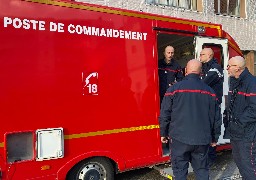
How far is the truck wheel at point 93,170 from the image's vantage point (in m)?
3.96

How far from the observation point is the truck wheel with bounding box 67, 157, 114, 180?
3955mm

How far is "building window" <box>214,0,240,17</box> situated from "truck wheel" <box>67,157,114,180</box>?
12.3 m

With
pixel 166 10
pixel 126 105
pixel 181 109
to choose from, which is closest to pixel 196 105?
pixel 181 109

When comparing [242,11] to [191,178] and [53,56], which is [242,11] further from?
[53,56]

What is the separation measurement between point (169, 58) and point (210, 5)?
977 cm

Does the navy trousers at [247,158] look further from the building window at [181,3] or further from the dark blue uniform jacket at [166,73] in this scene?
the building window at [181,3]

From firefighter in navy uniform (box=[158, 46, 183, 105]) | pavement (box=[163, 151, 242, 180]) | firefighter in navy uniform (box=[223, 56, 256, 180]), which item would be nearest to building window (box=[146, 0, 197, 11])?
firefighter in navy uniform (box=[158, 46, 183, 105])

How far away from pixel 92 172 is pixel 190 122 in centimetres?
161

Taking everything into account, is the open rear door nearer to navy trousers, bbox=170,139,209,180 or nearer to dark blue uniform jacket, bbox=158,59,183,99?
dark blue uniform jacket, bbox=158,59,183,99

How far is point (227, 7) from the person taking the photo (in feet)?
49.5

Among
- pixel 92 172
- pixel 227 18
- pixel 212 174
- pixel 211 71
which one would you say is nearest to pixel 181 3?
pixel 227 18

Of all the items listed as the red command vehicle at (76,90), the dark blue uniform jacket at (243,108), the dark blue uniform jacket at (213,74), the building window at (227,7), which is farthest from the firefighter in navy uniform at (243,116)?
the building window at (227,7)

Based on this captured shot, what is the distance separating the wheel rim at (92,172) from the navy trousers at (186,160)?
114 centimetres

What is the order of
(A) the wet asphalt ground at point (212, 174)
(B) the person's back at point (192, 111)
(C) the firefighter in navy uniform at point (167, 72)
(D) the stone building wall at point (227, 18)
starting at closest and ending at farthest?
(B) the person's back at point (192, 111) < (A) the wet asphalt ground at point (212, 174) < (C) the firefighter in navy uniform at point (167, 72) < (D) the stone building wall at point (227, 18)
